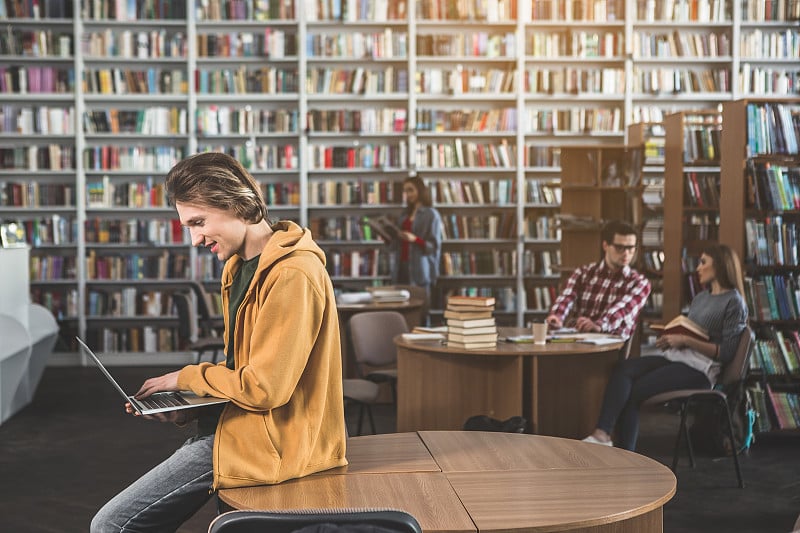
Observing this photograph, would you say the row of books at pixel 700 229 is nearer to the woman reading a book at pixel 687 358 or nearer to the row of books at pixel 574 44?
the woman reading a book at pixel 687 358

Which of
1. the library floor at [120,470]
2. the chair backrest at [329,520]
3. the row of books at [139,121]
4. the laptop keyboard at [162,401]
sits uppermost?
the row of books at [139,121]

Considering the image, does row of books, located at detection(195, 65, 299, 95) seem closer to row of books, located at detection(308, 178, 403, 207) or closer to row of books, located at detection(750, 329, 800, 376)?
row of books, located at detection(308, 178, 403, 207)

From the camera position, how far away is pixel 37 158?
9.76 m

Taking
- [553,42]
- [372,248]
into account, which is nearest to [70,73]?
[372,248]

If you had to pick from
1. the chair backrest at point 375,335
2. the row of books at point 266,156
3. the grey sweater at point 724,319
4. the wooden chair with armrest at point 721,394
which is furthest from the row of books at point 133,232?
the wooden chair with armrest at point 721,394

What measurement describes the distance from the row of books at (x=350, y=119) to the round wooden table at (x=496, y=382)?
5081mm

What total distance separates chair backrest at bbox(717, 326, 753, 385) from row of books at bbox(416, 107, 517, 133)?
16.4ft

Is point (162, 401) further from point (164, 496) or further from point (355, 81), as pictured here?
point (355, 81)

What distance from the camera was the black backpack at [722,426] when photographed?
569 cm

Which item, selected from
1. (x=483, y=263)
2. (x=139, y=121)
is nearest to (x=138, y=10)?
(x=139, y=121)

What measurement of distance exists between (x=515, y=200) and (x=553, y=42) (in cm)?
168

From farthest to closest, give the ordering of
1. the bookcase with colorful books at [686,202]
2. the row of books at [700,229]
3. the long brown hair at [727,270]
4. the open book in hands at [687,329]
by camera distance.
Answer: the row of books at [700,229], the bookcase with colorful books at [686,202], the long brown hair at [727,270], the open book in hands at [687,329]

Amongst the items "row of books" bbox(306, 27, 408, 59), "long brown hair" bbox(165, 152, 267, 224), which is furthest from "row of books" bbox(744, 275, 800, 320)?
"row of books" bbox(306, 27, 408, 59)

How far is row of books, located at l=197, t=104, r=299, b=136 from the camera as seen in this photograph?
977cm
